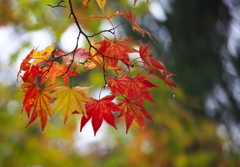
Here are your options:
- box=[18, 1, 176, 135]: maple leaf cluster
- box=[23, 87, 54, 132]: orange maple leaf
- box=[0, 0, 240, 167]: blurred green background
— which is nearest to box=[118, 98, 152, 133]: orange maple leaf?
box=[18, 1, 176, 135]: maple leaf cluster

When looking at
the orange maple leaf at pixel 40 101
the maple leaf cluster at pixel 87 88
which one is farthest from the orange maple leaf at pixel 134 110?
the orange maple leaf at pixel 40 101

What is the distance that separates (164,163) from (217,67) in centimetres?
89

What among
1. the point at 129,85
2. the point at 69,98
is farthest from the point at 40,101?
the point at 129,85

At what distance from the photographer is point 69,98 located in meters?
0.67

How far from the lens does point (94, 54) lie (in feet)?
2.23

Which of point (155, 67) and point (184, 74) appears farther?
point (184, 74)

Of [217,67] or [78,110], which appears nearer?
[78,110]

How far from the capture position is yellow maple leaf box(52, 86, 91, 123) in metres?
0.66

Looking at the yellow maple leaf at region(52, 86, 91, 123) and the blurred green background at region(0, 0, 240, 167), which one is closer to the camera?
the yellow maple leaf at region(52, 86, 91, 123)

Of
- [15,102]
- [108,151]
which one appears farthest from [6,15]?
[108,151]

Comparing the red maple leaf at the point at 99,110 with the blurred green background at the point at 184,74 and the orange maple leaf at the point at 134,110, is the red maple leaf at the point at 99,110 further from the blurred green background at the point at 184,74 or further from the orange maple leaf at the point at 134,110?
the blurred green background at the point at 184,74

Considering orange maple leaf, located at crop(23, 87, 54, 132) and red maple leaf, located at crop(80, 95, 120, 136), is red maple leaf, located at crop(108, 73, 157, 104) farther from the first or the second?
orange maple leaf, located at crop(23, 87, 54, 132)

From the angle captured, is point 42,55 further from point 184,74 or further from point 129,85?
point 184,74

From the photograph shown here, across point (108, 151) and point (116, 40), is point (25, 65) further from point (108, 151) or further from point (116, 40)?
point (108, 151)
